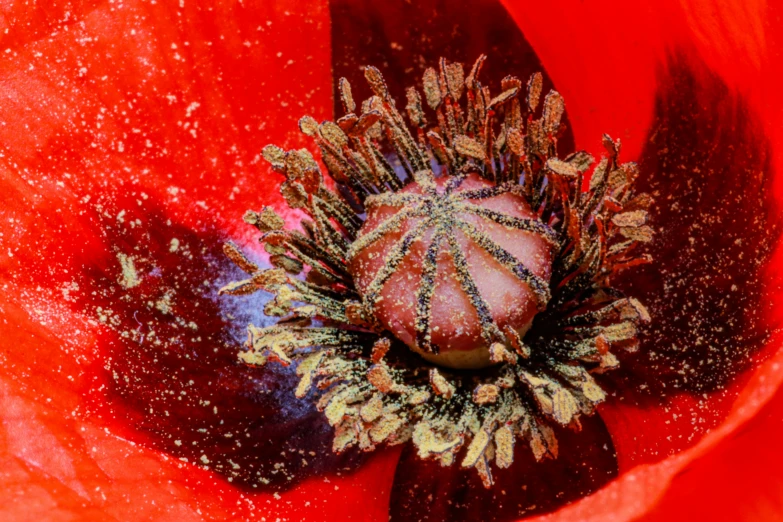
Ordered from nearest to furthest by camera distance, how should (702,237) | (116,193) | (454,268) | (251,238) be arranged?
(454,268) → (702,237) → (116,193) → (251,238)

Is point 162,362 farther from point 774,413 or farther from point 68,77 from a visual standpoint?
point 774,413

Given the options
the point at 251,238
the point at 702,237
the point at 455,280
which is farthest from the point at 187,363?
the point at 702,237

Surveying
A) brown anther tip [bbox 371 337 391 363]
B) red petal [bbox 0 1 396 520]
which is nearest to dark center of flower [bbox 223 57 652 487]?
brown anther tip [bbox 371 337 391 363]

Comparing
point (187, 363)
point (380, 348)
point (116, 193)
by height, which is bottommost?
point (380, 348)

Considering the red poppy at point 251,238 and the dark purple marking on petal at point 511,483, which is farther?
the dark purple marking on petal at point 511,483

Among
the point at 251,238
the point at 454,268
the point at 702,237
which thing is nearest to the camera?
the point at 454,268

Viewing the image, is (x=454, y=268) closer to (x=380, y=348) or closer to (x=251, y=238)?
(x=380, y=348)

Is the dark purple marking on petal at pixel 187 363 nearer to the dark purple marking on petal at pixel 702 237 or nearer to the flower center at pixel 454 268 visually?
the flower center at pixel 454 268

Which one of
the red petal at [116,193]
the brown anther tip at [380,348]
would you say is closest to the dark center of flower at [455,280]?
the brown anther tip at [380,348]
